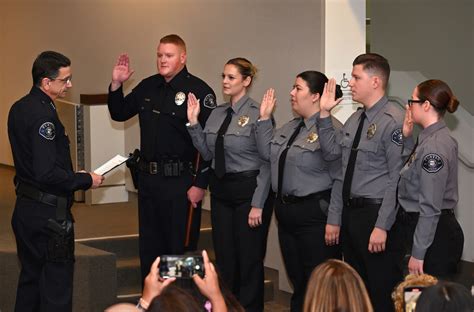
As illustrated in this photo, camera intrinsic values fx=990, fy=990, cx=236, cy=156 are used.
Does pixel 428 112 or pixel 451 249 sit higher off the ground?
pixel 428 112

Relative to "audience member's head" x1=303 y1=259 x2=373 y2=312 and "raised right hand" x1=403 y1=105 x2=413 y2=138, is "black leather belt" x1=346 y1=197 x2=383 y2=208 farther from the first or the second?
"audience member's head" x1=303 y1=259 x2=373 y2=312

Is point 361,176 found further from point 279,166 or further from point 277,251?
point 277,251

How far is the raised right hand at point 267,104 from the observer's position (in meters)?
5.80

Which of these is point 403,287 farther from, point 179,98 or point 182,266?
point 179,98

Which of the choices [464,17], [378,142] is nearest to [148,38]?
[464,17]

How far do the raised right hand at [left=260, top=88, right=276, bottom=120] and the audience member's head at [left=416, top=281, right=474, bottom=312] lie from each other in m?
3.00

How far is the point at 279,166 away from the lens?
575 centimetres

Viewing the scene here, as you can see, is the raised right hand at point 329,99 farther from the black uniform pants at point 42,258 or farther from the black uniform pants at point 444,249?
the black uniform pants at point 42,258

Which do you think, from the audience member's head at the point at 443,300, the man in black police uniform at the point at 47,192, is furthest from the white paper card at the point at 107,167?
the audience member's head at the point at 443,300

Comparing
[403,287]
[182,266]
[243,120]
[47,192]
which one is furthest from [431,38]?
[182,266]

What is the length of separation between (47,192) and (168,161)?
1.05 meters

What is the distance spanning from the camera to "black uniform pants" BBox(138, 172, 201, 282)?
6.18 m

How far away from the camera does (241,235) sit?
237 inches

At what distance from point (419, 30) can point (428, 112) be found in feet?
15.9
